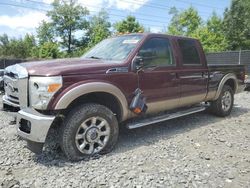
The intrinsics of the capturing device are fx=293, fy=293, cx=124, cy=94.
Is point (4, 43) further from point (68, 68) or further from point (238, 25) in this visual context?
point (68, 68)

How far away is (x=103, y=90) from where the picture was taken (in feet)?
14.0

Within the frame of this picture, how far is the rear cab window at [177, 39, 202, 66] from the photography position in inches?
226

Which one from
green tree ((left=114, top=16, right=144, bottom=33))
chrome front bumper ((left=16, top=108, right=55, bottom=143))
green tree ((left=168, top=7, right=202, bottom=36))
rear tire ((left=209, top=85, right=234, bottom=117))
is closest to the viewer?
chrome front bumper ((left=16, top=108, right=55, bottom=143))

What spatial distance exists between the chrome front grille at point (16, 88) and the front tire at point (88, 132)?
27.0 inches

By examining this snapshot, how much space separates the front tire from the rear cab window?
6.96ft

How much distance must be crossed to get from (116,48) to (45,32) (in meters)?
55.9

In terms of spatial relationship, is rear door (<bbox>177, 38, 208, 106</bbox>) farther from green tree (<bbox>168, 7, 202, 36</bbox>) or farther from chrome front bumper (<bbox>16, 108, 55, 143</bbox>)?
green tree (<bbox>168, 7, 202, 36</bbox>)

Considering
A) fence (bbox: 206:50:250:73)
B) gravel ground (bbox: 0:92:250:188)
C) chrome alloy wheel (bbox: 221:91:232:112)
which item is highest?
fence (bbox: 206:50:250:73)

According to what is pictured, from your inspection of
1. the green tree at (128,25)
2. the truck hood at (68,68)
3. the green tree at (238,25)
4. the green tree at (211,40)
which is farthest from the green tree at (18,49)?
the truck hood at (68,68)

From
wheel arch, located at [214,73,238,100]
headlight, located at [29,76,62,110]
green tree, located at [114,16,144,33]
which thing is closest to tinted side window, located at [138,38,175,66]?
headlight, located at [29,76,62,110]

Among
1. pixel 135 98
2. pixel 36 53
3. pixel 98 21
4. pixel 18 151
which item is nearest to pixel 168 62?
pixel 135 98

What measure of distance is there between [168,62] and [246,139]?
197 centimetres

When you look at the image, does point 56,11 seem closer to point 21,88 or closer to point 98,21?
point 98,21

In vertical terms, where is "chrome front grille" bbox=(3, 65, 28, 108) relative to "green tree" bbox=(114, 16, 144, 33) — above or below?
below
